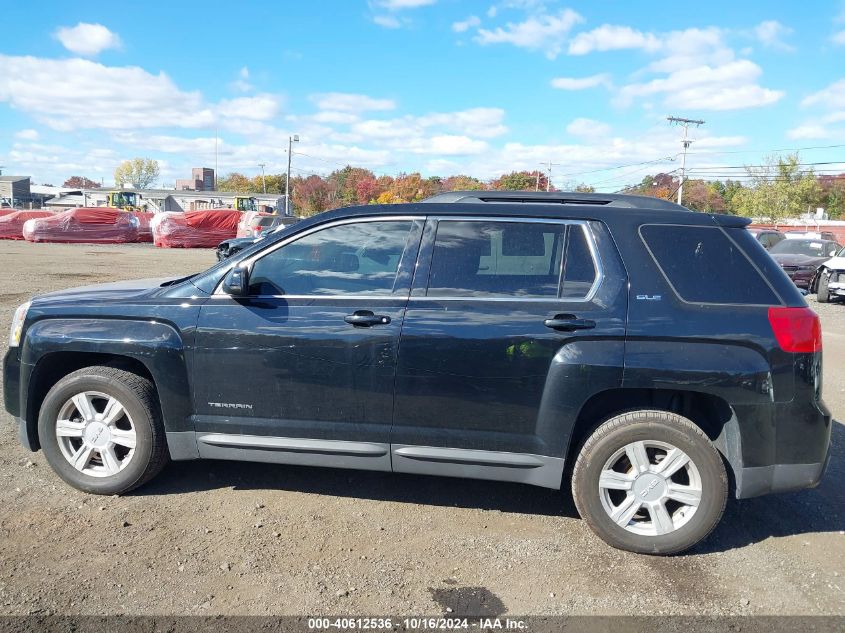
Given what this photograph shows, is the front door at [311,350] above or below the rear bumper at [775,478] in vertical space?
above

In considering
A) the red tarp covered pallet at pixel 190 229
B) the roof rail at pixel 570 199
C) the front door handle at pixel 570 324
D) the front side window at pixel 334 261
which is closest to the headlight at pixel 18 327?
the front side window at pixel 334 261

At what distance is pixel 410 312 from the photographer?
3.71 meters

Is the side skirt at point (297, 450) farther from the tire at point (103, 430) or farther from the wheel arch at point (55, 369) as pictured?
the wheel arch at point (55, 369)

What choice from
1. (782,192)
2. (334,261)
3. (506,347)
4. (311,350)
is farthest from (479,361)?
(782,192)

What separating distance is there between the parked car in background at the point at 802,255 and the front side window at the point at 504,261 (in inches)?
677

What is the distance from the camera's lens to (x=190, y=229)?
33.8 metres

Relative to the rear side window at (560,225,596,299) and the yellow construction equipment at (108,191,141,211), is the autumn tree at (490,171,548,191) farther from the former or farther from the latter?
the rear side window at (560,225,596,299)

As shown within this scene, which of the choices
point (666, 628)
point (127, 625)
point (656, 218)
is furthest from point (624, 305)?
point (127, 625)

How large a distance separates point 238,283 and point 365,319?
2.55 feet

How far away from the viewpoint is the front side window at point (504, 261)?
3689mm

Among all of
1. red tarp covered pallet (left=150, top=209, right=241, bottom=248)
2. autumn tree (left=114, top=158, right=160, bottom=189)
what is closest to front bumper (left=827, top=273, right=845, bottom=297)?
red tarp covered pallet (left=150, top=209, right=241, bottom=248)

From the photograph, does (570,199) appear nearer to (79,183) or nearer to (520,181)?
(520,181)

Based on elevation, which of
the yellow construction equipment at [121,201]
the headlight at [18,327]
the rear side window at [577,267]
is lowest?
the headlight at [18,327]

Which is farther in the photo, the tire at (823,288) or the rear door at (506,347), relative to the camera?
the tire at (823,288)
